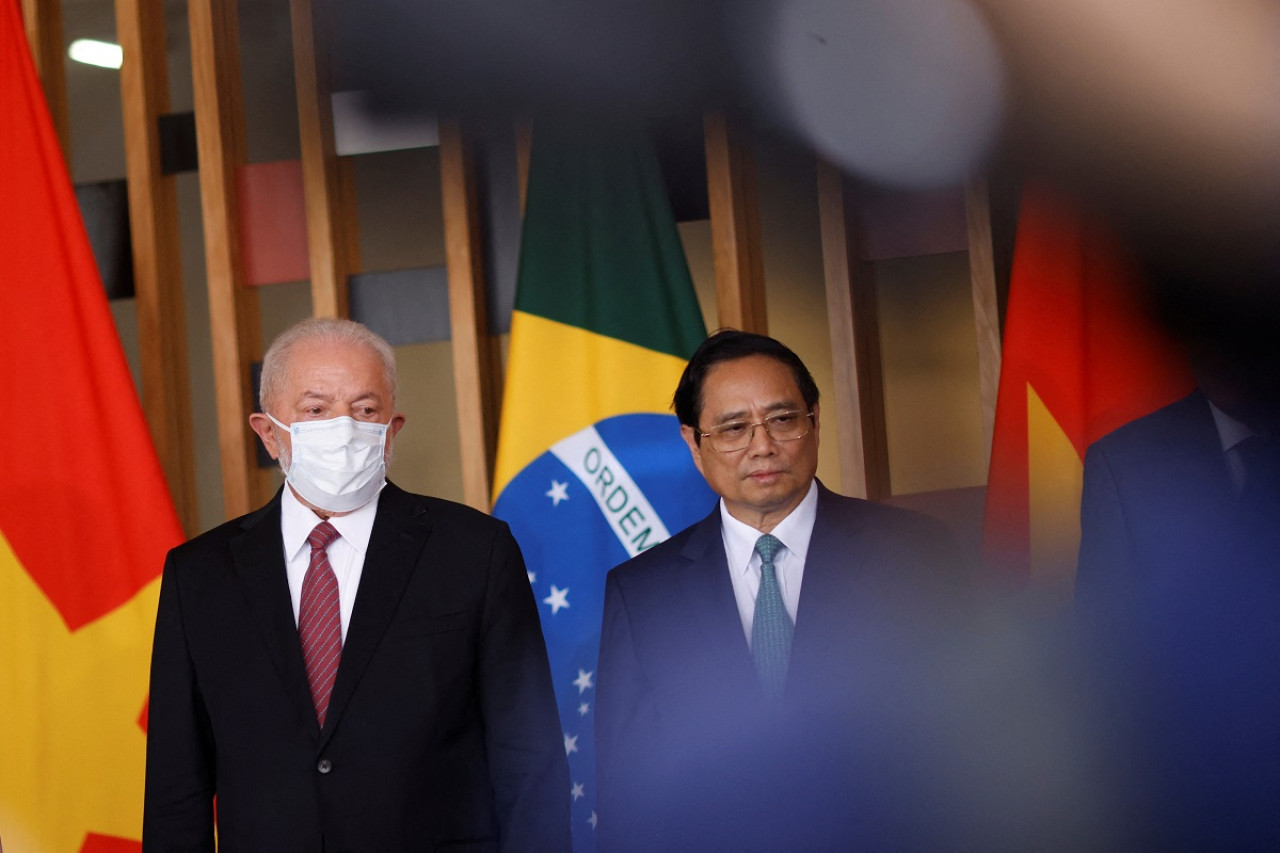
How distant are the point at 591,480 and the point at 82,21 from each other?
3512 millimetres

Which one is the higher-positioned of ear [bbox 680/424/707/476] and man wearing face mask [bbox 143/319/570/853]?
Result: ear [bbox 680/424/707/476]

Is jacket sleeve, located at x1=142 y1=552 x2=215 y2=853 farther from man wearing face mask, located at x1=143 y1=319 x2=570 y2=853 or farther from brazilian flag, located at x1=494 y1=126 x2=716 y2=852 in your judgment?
brazilian flag, located at x1=494 y1=126 x2=716 y2=852

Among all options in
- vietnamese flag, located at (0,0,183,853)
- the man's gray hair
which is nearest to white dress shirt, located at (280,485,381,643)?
the man's gray hair

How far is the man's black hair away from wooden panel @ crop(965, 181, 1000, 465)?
2.73 ft

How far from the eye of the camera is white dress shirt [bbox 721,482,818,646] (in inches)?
71.1

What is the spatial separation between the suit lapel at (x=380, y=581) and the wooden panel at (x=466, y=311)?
90cm

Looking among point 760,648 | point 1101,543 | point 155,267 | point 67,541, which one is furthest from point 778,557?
point 155,267

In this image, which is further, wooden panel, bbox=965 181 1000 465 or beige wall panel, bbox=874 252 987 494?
beige wall panel, bbox=874 252 987 494

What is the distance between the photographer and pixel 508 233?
9.50 feet

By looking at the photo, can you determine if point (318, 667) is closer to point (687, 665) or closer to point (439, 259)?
point (687, 665)

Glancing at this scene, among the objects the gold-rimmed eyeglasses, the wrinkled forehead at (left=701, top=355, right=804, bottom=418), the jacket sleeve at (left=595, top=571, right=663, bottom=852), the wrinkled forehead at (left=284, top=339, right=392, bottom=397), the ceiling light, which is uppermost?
the ceiling light

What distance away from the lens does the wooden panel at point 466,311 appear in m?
2.79

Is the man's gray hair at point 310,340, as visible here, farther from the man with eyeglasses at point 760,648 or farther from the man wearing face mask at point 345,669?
the man with eyeglasses at point 760,648

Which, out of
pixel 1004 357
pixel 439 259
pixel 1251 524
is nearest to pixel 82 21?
pixel 439 259
